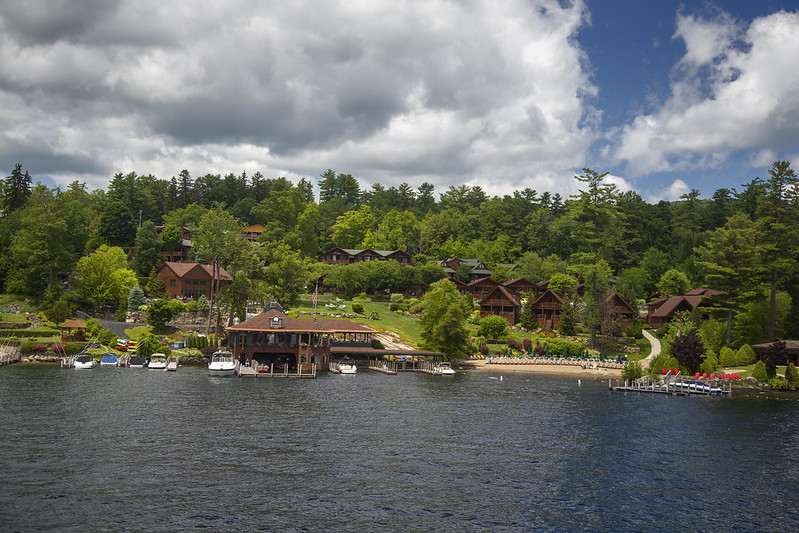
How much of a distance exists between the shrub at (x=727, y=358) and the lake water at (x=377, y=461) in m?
21.6

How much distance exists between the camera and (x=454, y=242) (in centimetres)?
17150

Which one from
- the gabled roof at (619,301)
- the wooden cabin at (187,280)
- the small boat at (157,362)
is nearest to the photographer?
the small boat at (157,362)

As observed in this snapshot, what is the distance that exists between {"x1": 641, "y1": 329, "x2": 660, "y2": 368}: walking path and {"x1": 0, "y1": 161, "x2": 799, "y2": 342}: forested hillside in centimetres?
1216

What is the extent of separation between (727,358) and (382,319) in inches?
2214

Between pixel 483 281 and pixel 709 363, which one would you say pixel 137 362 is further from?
pixel 483 281

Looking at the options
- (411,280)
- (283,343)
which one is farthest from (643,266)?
(283,343)

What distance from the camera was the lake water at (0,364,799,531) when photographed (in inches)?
1174

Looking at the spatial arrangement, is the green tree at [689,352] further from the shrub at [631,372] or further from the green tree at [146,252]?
the green tree at [146,252]

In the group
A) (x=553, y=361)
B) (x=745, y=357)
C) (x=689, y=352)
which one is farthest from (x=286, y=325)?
(x=745, y=357)

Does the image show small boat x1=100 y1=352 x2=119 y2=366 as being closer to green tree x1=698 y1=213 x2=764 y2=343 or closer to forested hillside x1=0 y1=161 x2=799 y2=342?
forested hillside x1=0 y1=161 x2=799 y2=342

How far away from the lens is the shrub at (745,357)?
281ft

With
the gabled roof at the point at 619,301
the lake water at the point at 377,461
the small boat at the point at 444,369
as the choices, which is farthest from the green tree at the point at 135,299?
the gabled roof at the point at 619,301

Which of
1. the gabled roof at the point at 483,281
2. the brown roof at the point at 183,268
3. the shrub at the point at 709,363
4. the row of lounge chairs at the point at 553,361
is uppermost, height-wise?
the gabled roof at the point at 483,281

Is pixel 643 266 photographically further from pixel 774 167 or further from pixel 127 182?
pixel 127 182
